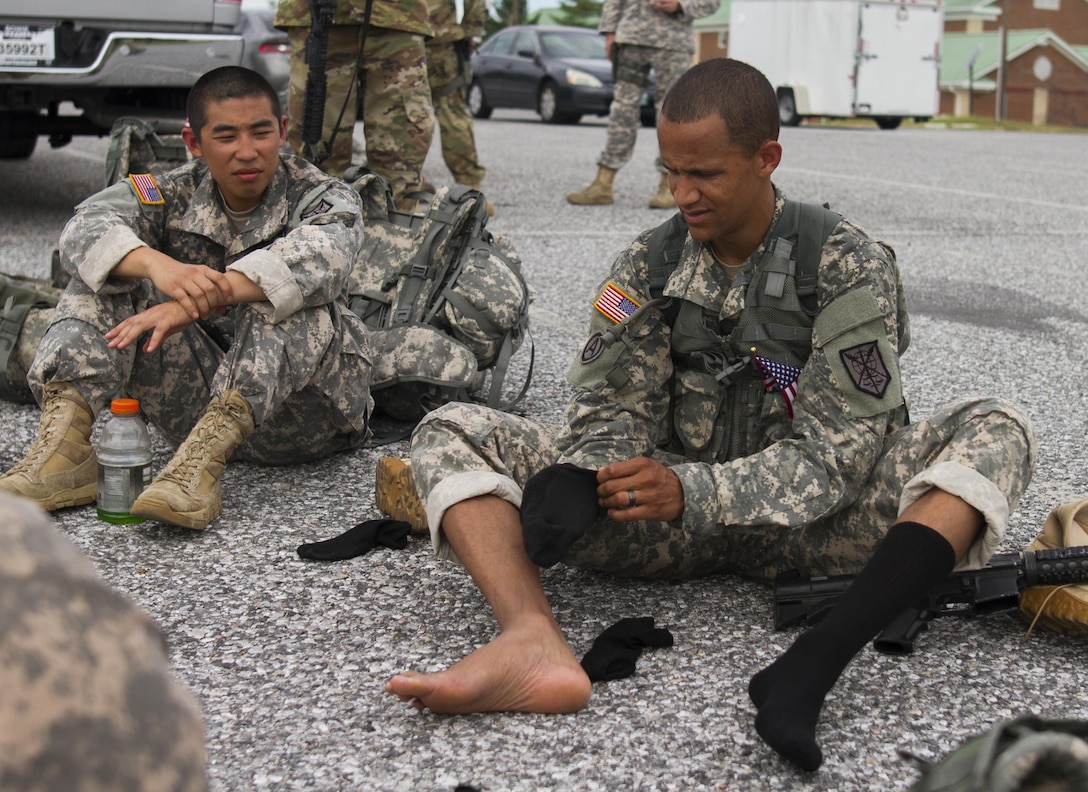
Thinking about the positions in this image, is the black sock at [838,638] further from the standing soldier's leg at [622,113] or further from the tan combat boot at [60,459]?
the standing soldier's leg at [622,113]

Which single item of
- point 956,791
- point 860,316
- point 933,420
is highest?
point 860,316

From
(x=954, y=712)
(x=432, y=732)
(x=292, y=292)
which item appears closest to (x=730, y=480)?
(x=954, y=712)

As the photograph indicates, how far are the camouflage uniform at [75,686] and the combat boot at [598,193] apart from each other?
A: 8.60 metres

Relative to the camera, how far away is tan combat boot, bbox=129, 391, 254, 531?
3.10 metres

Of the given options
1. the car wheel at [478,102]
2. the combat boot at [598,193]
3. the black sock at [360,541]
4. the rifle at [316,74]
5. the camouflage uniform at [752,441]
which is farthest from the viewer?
the car wheel at [478,102]

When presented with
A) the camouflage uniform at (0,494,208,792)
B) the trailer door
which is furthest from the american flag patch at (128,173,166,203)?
the trailer door

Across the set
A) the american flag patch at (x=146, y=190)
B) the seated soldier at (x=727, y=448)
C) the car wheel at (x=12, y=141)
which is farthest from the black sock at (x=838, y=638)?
the car wheel at (x=12, y=141)

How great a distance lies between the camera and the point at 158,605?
9.23 feet

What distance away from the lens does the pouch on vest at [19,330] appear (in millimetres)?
4207

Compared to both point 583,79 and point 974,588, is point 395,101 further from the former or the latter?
point 583,79

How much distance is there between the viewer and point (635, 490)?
2441 millimetres

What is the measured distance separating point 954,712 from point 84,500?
2255 mm

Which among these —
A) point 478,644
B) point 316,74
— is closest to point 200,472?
point 478,644

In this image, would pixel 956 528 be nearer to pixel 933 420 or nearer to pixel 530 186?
pixel 933 420
